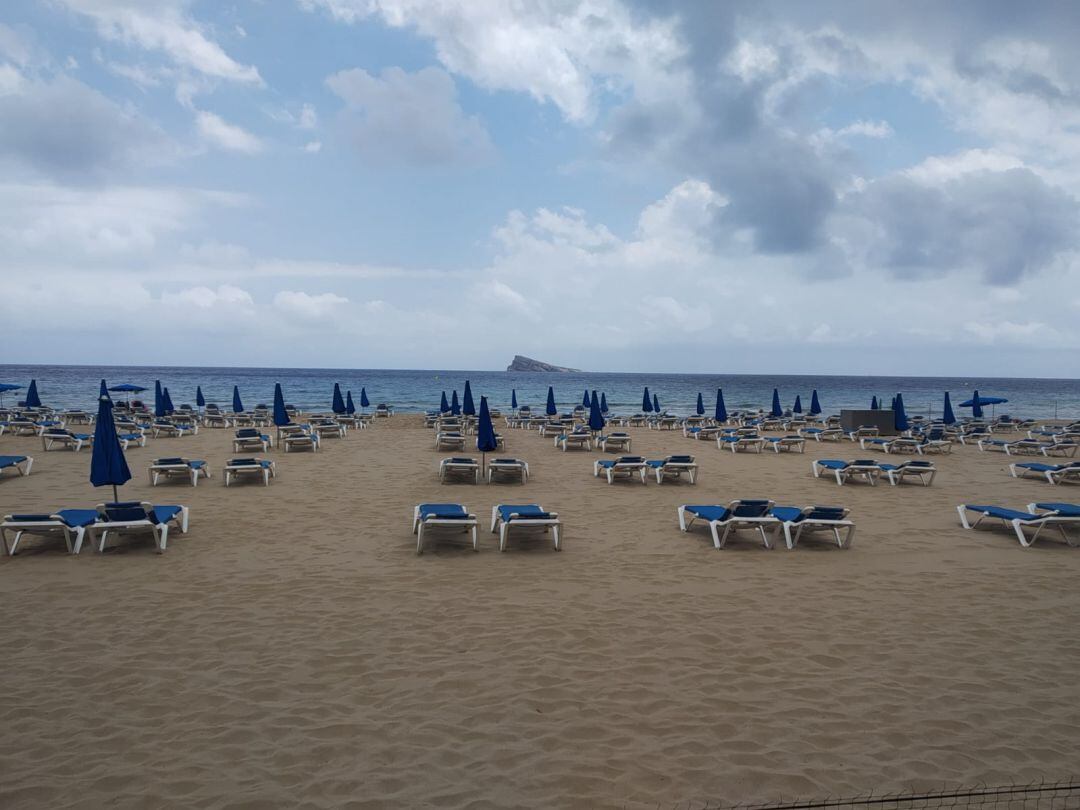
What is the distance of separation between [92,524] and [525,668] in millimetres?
5442

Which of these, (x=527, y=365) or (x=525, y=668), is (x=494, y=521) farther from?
(x=527, y=365)

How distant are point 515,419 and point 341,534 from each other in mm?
17445

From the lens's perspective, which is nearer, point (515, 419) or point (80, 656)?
point (80, 656)

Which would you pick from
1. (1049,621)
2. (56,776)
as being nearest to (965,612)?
(1049,621)

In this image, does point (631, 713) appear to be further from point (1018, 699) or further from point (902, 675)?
point (1018, 699)

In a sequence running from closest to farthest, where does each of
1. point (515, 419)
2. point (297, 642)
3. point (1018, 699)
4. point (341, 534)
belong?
point (1018, 699), point (297, 642), point (341, 534), point (515, 419)

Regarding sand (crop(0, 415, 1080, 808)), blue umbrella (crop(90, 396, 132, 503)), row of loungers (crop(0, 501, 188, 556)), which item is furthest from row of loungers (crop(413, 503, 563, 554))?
blue umbrella (crop(90, 396, 132, 503))

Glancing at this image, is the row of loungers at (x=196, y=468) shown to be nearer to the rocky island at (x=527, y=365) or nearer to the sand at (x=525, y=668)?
the sand at (x=525, y=668)

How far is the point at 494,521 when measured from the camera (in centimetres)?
776

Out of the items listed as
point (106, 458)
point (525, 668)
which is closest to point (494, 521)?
point (525, 668)

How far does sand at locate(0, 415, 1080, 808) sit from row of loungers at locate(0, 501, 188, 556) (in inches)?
8.8

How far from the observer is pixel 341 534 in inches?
298

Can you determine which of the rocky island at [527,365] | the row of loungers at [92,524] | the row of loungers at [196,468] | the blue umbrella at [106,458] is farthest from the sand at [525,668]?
the rocky island at [527,365]

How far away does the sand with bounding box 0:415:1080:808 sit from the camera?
309 centimetres
